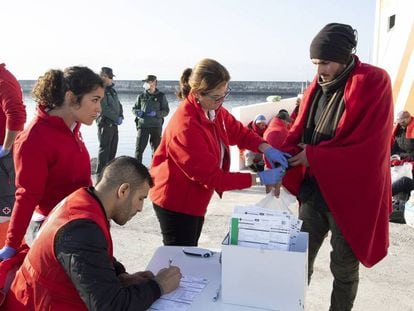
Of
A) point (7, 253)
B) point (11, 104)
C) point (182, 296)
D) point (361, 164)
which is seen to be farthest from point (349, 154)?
point (11, 104)

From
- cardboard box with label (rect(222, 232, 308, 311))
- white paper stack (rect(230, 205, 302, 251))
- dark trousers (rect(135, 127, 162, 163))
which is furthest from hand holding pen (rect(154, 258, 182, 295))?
dark trousers (rect(135, 127, 162, 163))

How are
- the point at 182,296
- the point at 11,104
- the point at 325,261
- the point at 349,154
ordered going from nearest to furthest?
the point at 182,296, the point at 349,154, the point at 11,104, the point at 325,261

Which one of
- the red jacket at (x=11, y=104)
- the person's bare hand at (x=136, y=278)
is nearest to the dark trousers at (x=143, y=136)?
the red jacket at (x=11, y=104)

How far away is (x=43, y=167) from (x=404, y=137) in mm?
4917

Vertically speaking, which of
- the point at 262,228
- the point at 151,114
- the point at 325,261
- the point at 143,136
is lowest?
the point at 325,261

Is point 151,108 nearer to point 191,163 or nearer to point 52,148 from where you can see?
point 191,163

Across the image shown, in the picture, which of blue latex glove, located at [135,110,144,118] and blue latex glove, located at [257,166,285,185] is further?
blue latex glove, located at [135,110,144,118]

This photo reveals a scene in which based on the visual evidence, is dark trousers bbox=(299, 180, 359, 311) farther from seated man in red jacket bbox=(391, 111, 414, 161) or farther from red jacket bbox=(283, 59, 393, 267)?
seated man in red jacket bbox=(391, 111, 414, 161)

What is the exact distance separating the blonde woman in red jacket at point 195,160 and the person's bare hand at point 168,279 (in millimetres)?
672

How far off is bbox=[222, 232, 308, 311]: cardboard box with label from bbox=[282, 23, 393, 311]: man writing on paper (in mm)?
629

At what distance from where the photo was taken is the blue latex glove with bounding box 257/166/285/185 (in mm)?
2295

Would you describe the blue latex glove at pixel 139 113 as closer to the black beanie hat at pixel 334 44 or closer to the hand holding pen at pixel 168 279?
the black beanie hat at pixel 334 44

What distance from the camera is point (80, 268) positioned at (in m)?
1.34

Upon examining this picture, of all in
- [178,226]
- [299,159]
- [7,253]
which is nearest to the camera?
[7,253]
